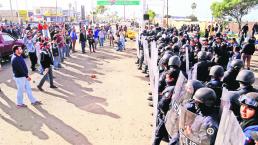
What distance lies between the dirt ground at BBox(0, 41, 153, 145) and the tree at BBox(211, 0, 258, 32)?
3308 centimetres

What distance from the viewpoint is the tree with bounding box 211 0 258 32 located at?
41.3 meters

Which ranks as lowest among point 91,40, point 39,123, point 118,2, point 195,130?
point 39,123

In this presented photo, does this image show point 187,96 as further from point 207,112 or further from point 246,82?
point 246,82

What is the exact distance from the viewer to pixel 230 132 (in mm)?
2336

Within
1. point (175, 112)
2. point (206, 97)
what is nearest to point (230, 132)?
point (206, 97)

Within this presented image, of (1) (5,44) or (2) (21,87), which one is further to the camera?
(1) (5,44)

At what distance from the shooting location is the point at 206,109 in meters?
3.41

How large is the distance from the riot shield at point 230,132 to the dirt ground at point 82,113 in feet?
12.7

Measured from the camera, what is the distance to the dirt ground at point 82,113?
651 cm

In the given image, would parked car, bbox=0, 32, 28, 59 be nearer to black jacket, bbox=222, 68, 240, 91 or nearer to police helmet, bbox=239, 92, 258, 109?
black jacket, bbox=222, 68, 240, 91

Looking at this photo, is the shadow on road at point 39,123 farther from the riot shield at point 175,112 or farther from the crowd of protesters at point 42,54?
the riot shield at point 175,112

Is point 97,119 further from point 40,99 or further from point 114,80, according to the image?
point 114,80

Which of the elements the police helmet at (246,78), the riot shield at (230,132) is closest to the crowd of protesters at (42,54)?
the police helmet at (246,78)

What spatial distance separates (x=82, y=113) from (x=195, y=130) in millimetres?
5436
